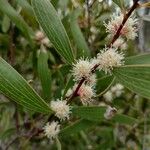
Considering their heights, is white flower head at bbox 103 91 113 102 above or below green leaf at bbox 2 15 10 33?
below

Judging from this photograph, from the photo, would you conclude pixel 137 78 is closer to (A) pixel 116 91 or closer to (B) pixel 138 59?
(B) pixel 138 59

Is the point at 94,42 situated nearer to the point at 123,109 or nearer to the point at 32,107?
the point at 123,109

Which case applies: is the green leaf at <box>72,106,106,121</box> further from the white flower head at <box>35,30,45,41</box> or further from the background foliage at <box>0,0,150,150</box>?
the white flower head at <box>35,30,45,41</box>

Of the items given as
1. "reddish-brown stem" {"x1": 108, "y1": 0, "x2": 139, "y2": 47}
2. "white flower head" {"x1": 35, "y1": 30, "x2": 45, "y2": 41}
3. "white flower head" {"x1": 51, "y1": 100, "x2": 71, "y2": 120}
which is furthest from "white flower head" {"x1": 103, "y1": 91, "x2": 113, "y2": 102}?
"reddish-brown stem" {"x1": 108, "y1": 0, "x2": 139, "y2": 47}

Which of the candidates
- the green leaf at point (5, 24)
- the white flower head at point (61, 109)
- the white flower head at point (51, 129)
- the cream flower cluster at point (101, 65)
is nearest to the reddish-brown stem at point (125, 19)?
A: the cream flower cluster at point (101, 65)

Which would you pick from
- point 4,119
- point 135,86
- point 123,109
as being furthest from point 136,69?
point 123,109

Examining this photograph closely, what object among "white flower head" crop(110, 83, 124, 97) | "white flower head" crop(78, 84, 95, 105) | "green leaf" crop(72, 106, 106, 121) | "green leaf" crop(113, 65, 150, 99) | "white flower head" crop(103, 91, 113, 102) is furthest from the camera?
"white flower head" crop(110, 83, 124, 97)

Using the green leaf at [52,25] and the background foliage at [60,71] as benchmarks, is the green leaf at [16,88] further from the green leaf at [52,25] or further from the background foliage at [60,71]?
the green leaf at [52,25]
